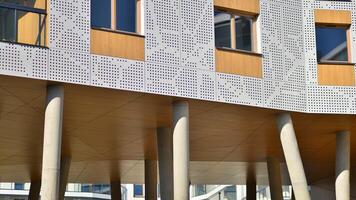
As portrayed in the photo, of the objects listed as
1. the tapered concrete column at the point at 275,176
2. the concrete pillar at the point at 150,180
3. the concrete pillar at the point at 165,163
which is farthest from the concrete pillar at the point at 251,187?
the concrete pillar at the point at 165,163

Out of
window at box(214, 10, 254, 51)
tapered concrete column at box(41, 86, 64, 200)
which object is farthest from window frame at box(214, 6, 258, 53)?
tapered concrete column at box(41, 86, 64, 200)

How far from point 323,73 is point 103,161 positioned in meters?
16.5

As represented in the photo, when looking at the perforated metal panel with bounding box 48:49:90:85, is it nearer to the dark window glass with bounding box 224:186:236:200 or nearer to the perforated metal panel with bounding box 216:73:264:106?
the perforated metal panel with bounding box 216:73:264:106

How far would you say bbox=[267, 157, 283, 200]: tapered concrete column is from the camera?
38.2 meters

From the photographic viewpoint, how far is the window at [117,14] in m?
23.3

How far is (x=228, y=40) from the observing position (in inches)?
1014

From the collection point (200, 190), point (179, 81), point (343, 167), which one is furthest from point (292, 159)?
point (200, 190)

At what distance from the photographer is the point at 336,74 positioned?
27.1 meters

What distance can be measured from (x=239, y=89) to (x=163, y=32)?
3.53m

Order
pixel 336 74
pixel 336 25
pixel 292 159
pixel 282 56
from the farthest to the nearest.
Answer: pixel 336 25 → pixel 336 74 → pixel 292 159 → pixel 282 56

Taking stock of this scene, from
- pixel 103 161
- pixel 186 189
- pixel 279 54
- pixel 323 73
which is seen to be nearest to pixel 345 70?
pixel 323 73

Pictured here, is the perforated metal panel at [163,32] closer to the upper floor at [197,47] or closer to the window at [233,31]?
the upper floor at [197,47]

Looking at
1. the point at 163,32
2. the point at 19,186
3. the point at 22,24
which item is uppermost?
the point at 19,186

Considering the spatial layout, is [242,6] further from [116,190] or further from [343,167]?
[116,190]
